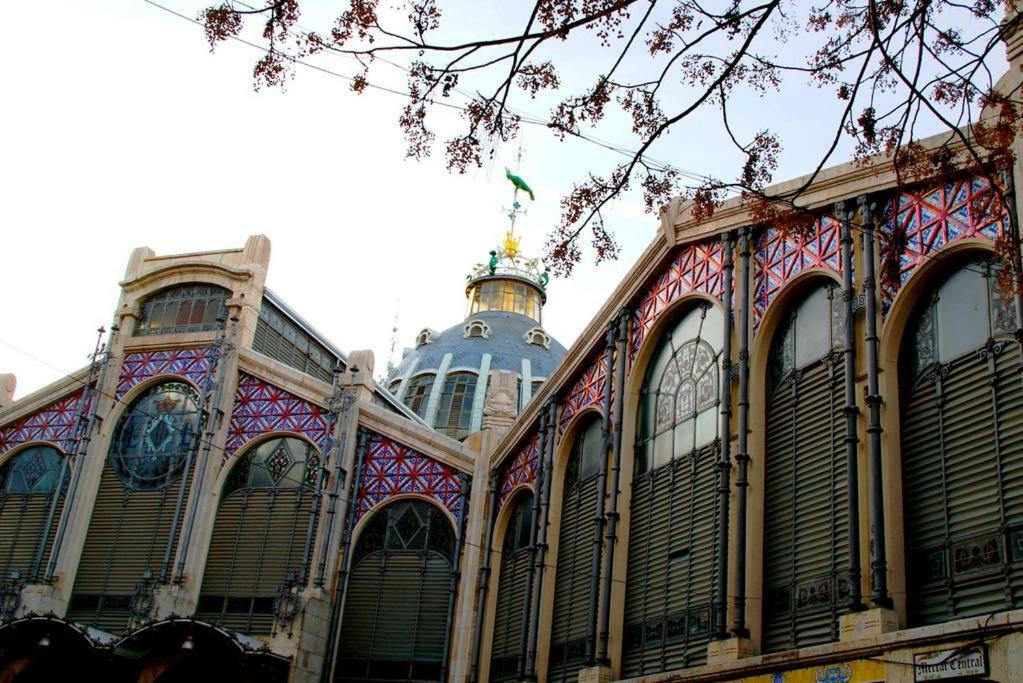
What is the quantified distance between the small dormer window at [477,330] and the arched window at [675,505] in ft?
138

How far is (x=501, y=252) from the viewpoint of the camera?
75125mm

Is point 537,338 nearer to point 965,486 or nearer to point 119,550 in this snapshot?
point 119,550

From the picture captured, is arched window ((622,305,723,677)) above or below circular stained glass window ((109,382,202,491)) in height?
below

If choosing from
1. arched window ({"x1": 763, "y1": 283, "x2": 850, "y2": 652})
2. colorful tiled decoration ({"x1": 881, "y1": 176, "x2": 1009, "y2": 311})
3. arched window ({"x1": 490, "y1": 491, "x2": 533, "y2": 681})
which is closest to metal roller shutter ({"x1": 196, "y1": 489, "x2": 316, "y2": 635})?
arched window ({"x1": 490, "y1": 491, "x2": 533, "y2": 681})

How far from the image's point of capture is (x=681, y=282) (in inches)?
933

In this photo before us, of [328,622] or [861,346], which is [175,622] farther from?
[861,346]

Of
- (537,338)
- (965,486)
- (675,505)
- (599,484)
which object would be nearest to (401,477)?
(599,484)

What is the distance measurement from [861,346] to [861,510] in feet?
8.75

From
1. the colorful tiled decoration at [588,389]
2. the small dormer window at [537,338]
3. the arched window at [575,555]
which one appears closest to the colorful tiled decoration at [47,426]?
the colorful tiled decoration at [588,389]

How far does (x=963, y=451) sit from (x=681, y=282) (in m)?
8.58

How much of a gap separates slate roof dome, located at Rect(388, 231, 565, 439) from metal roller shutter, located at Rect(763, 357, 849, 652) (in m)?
38.0

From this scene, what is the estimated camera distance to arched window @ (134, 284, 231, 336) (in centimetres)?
3412

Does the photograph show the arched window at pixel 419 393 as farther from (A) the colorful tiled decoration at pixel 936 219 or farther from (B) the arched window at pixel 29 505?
(A) the colorful tiled decoration at pixel 936 219

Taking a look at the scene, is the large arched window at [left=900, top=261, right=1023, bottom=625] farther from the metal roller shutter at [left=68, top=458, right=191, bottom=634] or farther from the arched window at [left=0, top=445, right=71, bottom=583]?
the arched window at [left=0, top=445, right=71, bottom=583]
